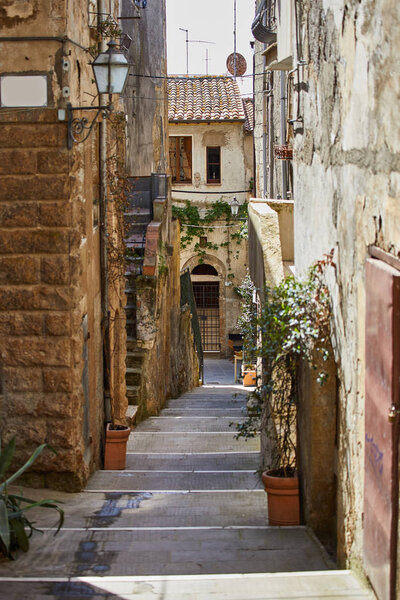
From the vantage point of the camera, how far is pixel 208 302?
97.1 ft

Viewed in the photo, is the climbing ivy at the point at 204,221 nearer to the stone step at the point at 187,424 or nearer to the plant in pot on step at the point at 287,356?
the stone step at the point at 187,424

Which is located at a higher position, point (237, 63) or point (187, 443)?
point (237, 63)

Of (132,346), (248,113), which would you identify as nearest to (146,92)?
(132,346)

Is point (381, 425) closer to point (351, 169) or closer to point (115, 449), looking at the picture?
point (351, 169)

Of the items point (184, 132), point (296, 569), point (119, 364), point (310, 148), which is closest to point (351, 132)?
point (310, 148)

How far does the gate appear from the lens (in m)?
29.3

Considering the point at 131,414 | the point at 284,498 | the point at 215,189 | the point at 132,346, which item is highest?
the point at 215,189

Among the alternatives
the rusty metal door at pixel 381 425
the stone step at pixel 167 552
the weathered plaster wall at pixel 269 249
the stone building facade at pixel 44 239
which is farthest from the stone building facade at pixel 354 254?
the stone building facade at pixel 44 239

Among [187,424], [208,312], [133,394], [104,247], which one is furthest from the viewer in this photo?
[208,312]

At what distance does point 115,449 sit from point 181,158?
21460mm

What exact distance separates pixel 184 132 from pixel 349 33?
24189 millimetres

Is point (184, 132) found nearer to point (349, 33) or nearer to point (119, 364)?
point (119, 364)

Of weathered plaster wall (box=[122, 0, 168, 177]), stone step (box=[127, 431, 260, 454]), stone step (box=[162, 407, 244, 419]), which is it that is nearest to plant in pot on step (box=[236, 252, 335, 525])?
stone step (box=[127, 431, 260, 454])

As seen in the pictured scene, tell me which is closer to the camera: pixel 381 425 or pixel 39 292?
pixel 381 425
